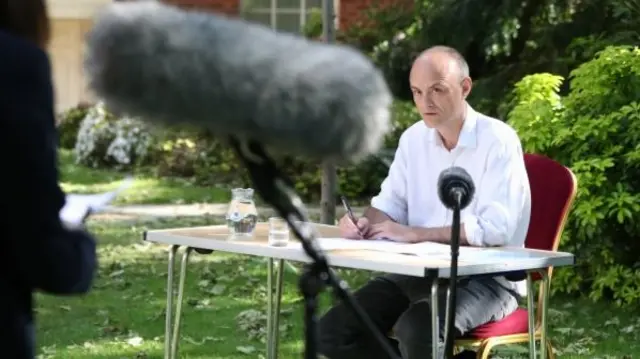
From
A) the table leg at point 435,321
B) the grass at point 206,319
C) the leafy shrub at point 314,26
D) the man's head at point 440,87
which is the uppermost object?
the leafy shrub at point 314,26

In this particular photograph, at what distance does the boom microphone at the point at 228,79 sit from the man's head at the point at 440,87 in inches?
109

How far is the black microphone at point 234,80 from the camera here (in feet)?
5.99

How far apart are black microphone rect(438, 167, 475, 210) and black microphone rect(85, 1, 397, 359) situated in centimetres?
150

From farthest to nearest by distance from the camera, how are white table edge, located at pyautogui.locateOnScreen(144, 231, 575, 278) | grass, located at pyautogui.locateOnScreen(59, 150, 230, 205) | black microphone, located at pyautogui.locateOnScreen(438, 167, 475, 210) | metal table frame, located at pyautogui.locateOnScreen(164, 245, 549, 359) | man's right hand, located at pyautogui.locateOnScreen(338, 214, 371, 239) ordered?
grass, located at pyautogui.locateOnScreen(59, 150, 230, 205) → man's right hand, located at pyautogui.locateOnScreen(338, 214, 371, 239) → metal table frame, located at pyautogui.locateOnScreen(164, 245, 549, 359) → white table edge, located at pyautogui.locateOnScreen(144, 231, 575, 278) → black microphone, located at pyautogui.locateOnScreen(438, 167, 475, 210)

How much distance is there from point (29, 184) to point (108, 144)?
1467 cm

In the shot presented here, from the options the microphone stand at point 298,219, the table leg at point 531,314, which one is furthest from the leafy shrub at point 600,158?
the microphone stand at point 298,219

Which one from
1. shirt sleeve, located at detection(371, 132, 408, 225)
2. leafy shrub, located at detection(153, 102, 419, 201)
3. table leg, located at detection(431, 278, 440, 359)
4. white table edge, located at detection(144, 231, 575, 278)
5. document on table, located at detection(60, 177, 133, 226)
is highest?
document on table, located at detection(60, 177, 133, 226)

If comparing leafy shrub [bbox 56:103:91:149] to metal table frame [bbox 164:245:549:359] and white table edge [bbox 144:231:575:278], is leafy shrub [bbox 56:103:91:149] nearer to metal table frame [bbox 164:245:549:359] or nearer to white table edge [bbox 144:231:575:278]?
metal table frame [bbox 164:245:549:359]

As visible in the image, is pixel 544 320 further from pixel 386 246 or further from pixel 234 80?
pixel 234 80

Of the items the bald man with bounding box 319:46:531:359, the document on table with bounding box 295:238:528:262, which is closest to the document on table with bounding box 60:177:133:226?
the document on table with bounding box 295:238:528:262

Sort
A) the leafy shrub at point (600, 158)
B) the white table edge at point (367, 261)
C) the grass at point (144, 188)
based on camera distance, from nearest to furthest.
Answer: the white table edge at point (367, 261) < the leafy shrub at point (600, 158) < the grass at point (144, 188)

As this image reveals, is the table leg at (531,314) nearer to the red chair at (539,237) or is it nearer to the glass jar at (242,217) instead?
the red chair at (539,237)

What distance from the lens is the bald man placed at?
14.4 ft

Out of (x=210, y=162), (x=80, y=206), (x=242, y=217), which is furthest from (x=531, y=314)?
(x=210, y=162)
